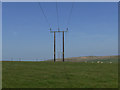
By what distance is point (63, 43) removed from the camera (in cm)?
5231

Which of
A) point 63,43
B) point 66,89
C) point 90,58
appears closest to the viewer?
point 66,89

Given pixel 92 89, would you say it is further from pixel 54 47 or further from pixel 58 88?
pixel 54 47

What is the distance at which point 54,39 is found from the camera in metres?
52.6

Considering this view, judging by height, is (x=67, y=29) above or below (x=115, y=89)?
above

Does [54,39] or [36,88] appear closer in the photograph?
[36,88]

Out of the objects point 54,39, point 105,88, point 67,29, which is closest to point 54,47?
point 54,39

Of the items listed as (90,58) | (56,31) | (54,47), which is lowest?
(90,58)

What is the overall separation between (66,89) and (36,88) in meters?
1.61

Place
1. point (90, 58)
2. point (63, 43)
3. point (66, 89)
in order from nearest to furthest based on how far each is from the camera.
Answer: point (66, 89) < point (63, 43) < point (90, 58)

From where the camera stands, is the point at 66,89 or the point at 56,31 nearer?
the point at 66,89

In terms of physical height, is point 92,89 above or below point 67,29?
below

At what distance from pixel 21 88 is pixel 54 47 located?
43.4m

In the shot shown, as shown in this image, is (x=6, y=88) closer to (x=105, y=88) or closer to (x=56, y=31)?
(x=105, y=88)

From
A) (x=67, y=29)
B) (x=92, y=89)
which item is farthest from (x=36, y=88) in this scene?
(x=67, y=29)
